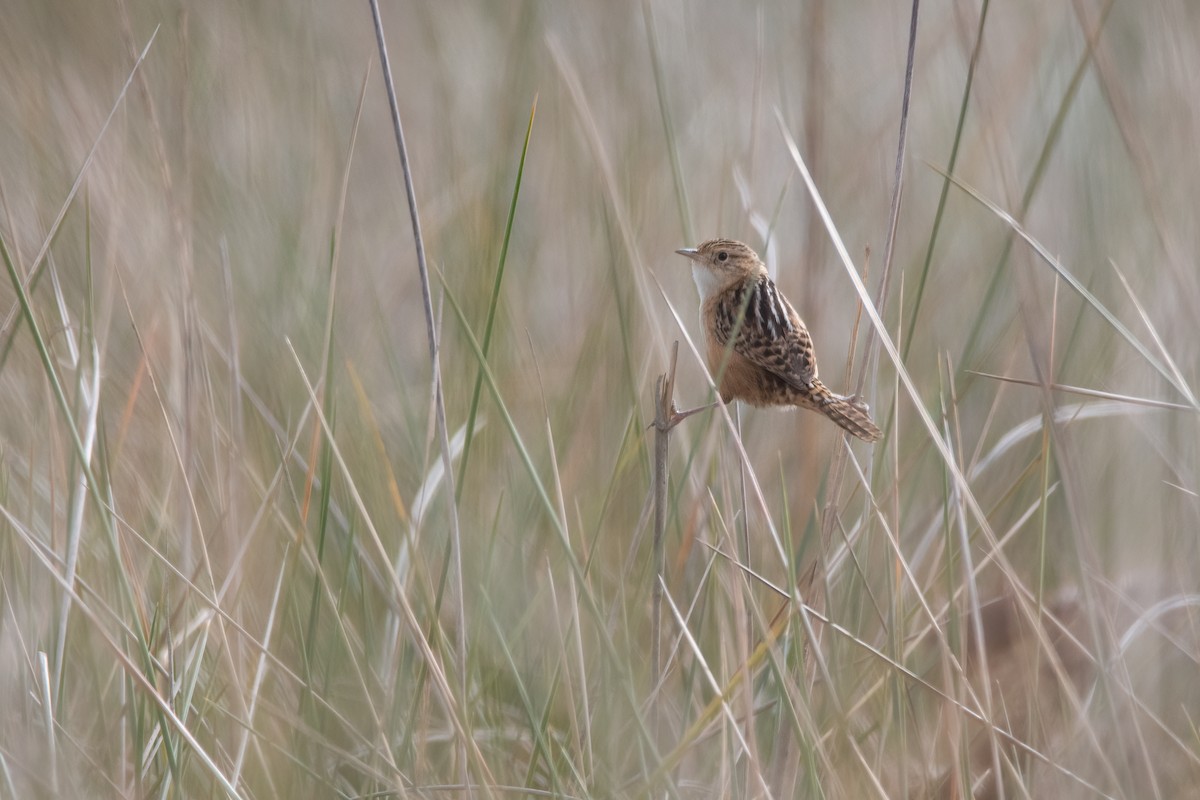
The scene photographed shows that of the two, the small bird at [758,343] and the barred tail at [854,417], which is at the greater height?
the small bird at [758,343]

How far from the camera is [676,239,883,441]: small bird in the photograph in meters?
2.20

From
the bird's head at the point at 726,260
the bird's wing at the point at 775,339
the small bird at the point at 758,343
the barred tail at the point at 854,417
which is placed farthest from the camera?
the bird's head at the point at 726,260

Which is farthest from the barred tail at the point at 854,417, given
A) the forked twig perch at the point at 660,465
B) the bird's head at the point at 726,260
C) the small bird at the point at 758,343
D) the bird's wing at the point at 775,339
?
the bird's head at the point at 726,260

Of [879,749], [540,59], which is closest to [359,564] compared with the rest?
[879,749]

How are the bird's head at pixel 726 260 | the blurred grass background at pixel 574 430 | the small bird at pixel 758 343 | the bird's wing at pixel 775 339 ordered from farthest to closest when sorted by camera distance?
1. the bird's head at pixel 726 260
2. the bird's wing at pixel 775 339
3. the small bird at pixel 758 343
4. the blurred grass background at pixel 574 430

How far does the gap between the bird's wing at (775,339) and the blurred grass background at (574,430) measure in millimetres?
132

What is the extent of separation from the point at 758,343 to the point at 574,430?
18.9 inches

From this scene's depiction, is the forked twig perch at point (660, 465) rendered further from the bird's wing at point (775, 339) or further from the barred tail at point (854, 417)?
the bird's wing at point (775, 339)

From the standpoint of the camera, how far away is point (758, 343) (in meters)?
2.45

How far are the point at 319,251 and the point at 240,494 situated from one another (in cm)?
116

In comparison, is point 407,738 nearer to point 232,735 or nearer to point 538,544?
point 232,735

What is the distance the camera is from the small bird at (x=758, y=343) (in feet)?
7.21

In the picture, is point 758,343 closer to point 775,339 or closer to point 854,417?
point 775,339

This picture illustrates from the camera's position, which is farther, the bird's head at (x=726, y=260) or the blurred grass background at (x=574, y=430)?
the bird's head at (x=726, y=260)
